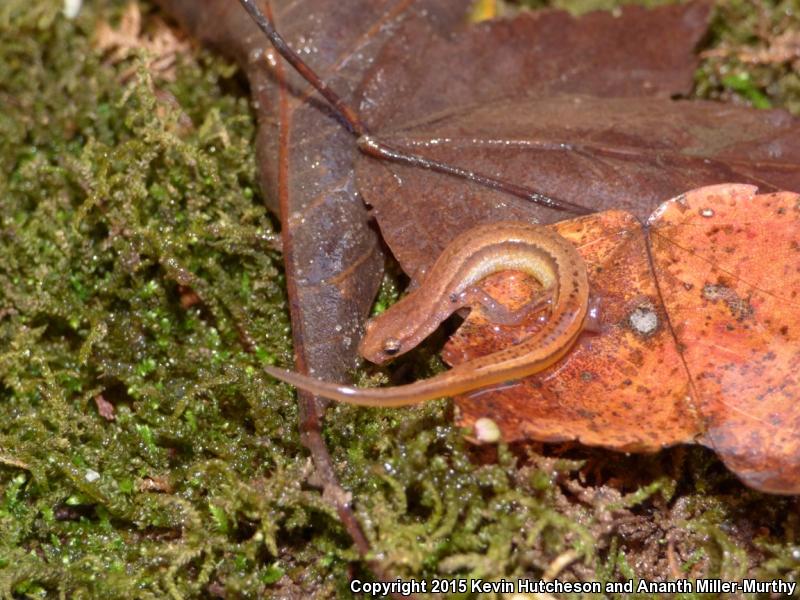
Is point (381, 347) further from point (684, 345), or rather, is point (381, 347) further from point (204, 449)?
point (684, 345)

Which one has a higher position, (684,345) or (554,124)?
(554,124)

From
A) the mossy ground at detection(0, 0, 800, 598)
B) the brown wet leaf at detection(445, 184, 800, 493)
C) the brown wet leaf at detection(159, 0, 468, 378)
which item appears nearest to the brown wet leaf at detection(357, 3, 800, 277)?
the brown wet leaf at detection(159, 0, 468, 378)

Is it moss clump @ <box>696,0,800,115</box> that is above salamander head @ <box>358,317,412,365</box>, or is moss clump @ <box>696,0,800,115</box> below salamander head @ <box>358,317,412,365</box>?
above

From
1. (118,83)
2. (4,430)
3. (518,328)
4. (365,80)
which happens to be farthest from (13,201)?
(518,328)

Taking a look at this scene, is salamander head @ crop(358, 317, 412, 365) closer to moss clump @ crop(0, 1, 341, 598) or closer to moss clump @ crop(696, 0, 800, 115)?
moss clump @ crop(0, 1, 341, 598)

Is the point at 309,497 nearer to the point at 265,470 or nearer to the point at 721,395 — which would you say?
the point at 265,470

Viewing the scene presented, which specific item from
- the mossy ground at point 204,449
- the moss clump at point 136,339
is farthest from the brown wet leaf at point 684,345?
Result: the moss clump at point 136,339

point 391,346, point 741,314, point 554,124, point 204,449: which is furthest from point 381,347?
point 741,314

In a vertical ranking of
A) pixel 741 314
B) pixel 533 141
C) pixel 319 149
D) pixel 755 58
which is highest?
pixel 755 58
